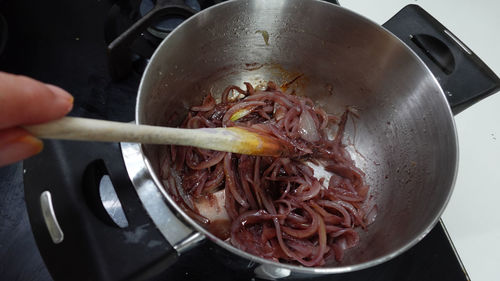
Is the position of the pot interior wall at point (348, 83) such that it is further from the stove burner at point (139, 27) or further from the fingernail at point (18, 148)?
the fingernail at point (18, 148)

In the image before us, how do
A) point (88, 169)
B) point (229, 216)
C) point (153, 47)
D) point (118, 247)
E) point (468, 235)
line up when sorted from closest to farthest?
point (118, 247) → point (88, 169) → point (229, 216) → point (468, 235) → point (153, 47)

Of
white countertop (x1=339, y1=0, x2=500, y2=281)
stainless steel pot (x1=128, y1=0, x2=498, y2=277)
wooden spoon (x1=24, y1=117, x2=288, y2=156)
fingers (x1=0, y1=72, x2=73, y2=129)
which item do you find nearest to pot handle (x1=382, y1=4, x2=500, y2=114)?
stainless steel pot (x1=128, y1=0, x2=498, y2=277)

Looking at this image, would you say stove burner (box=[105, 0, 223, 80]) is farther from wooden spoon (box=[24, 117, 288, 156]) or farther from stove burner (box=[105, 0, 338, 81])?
wooden spoon (box=[24, 117, 288, 156])

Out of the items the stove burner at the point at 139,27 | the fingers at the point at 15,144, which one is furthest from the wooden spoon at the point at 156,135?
the stove burner at the point at 139,27

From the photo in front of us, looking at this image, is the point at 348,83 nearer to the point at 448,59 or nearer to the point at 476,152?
the point at 448,59

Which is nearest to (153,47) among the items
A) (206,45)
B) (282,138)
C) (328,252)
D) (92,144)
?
(206,45)

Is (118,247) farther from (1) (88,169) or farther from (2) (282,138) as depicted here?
(2) (282,138)

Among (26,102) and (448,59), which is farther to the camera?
(448,59)

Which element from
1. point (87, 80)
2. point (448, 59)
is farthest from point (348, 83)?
point (87, 80)
